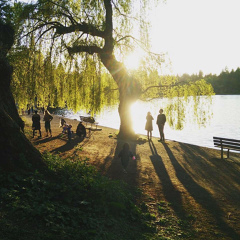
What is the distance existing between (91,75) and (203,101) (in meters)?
6.80

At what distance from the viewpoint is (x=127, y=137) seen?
15.7m

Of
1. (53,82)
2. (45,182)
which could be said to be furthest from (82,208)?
(53,82)

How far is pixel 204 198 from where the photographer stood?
664 cm

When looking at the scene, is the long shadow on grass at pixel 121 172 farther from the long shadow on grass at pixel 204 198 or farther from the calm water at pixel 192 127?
the calm water at pixel 192 127

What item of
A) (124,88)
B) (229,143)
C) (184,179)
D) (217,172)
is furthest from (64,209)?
(124,88)

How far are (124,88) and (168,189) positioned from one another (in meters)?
8.90

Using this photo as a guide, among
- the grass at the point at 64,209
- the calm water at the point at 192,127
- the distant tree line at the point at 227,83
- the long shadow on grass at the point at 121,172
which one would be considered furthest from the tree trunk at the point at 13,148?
the distant tree line at the point at 227,83

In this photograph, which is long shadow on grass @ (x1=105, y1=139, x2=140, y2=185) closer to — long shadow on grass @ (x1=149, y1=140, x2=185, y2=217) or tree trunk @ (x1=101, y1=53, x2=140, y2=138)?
long shadow on grass @ (x1=149, y1=140, x2=185, y2=217)

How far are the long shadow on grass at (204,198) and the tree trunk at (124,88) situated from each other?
21.5ft

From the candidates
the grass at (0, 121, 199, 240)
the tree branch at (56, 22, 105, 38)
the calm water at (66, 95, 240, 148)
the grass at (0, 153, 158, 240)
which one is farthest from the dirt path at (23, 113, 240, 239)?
the tree branch at (56, 22, 105, 38)

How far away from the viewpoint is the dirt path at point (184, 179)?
5457 mm

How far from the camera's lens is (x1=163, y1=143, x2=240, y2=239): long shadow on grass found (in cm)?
505

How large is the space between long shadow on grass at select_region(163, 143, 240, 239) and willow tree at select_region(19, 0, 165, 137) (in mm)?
6870

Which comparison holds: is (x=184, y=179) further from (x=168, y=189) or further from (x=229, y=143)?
(x=229, y=143)
